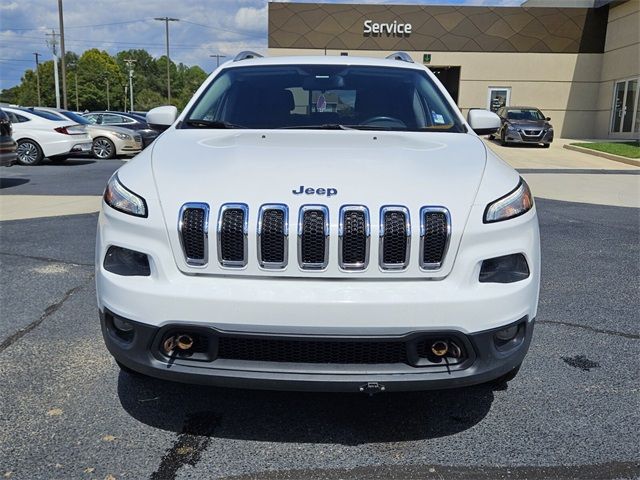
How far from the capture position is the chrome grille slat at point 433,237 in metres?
2.36

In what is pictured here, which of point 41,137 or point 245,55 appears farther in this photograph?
point 41,137

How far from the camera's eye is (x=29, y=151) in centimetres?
1475

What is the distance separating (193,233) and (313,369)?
74 centimetres

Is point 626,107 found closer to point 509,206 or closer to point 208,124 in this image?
point 208,124

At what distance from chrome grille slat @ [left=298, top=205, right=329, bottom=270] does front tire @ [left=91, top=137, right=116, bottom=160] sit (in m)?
15.9

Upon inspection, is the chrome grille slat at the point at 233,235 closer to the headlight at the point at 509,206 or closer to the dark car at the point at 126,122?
the headlight at the point at 509,206

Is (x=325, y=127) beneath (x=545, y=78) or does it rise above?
beneath

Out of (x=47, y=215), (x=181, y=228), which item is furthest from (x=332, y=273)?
(x=47, y=215)

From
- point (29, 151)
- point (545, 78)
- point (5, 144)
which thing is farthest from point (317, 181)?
point (545, 78)

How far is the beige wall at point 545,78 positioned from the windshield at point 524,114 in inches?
278

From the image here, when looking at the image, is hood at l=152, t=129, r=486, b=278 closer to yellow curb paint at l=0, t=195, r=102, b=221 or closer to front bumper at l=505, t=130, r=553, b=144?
yellow curb paint at l=0, t=195, r=102, b=221

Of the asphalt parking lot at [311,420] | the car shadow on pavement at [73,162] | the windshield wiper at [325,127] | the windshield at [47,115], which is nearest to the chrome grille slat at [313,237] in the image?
the asphalt parking lot at [311,420]

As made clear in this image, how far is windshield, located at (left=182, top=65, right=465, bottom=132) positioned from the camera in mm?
3730

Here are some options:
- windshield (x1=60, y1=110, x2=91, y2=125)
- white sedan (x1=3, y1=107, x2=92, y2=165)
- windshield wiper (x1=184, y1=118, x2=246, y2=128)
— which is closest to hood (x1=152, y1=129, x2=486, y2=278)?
windshield wiper (x1=184, y1=118, x2=246, y2=128)
